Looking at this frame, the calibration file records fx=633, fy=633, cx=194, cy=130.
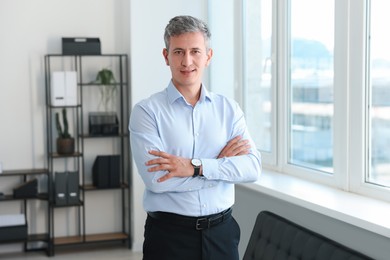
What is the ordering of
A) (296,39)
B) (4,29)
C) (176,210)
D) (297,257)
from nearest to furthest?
(176,210)
(297,257)
(296,39)
(4,29)

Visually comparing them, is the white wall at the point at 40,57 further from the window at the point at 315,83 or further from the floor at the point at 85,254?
the window at the point at 315,83

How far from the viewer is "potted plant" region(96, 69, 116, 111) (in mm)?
5852

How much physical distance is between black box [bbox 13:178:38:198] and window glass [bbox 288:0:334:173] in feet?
8.02

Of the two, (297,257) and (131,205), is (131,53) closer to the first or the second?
(131,205)

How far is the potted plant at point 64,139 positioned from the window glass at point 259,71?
1757 mm

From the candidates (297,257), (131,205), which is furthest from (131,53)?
(297,257)

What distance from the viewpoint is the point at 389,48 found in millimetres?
3242

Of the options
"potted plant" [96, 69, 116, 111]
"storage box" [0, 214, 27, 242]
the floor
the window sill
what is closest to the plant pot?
"potted plant" [96, 69, 116, 111]

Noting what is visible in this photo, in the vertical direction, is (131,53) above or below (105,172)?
above

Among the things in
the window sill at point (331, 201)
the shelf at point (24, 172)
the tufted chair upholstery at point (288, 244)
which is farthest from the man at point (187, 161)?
the shelf at point (24, 172)

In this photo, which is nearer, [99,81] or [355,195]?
[355,195]

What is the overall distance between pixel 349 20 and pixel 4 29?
11.4 feet

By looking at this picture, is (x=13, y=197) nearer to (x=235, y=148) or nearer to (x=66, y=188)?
(x=66, y=188)

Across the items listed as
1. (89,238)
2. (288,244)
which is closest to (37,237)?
(89,238)
